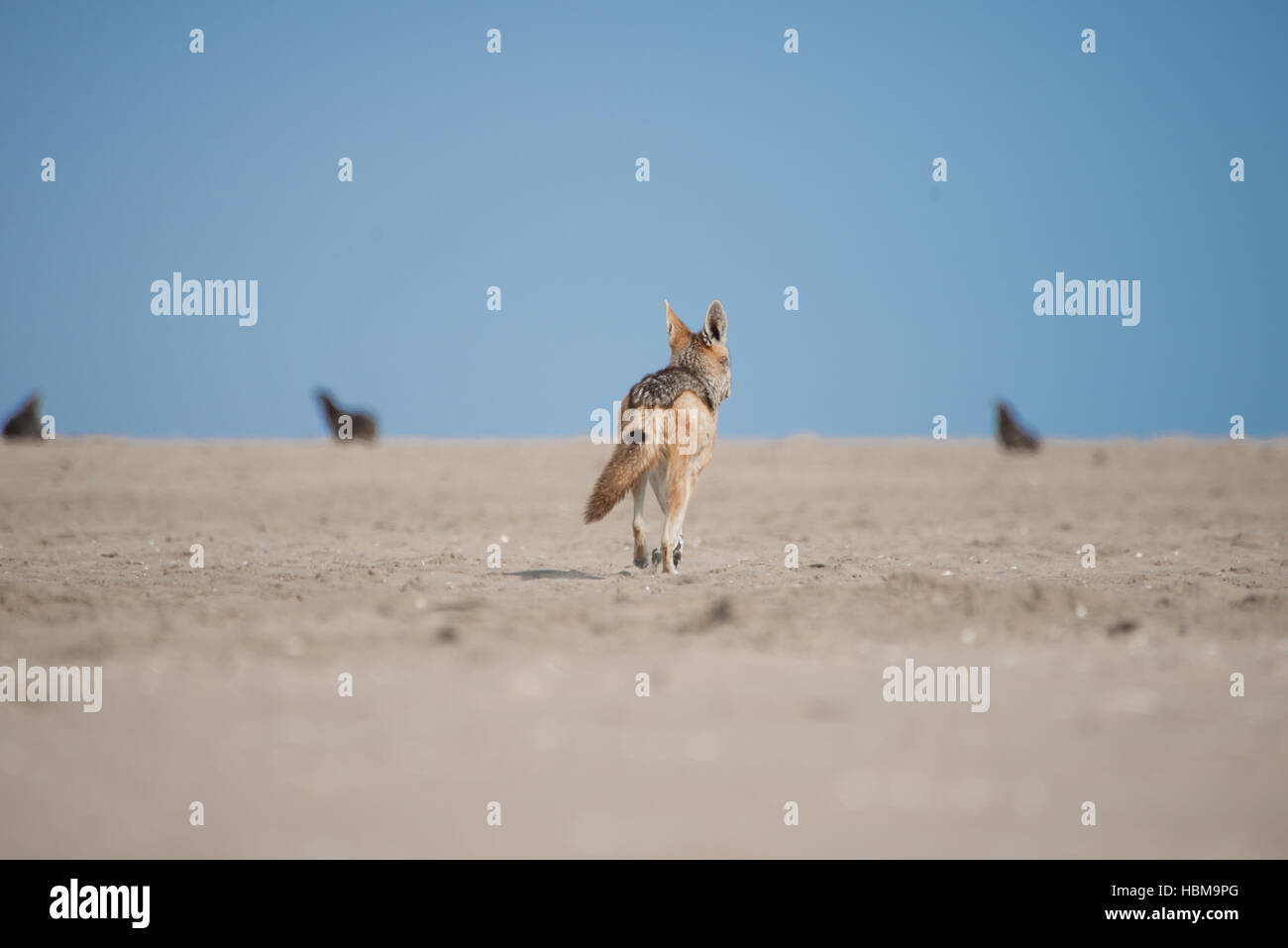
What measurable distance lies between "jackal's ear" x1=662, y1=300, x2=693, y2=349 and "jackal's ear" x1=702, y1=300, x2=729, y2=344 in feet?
0.69

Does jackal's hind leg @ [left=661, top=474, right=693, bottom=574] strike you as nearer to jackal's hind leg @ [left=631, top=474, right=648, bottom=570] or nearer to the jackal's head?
jackal's hind leg @ [left=631, top=474, right=648, bottom=570]

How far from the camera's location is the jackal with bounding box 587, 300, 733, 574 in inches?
368

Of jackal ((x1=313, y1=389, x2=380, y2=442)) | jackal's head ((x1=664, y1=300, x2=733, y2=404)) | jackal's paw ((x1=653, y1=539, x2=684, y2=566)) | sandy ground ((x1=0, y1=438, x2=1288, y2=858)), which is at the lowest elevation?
sandy ground ((x1=0, y1=438, x2=1288, y2=858))

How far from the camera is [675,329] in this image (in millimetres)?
11352

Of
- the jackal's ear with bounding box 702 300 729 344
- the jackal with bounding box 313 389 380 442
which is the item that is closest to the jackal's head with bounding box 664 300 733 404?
the jackal's ear with bounding box 702 300 729 344

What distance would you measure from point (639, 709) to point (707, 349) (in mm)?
6706

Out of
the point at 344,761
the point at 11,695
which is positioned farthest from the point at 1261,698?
the point at 11,695

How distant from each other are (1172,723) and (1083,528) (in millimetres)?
11697

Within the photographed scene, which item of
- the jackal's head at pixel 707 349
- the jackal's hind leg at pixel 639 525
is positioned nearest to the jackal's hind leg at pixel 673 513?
the jackal's hind leg at pixel 639 525

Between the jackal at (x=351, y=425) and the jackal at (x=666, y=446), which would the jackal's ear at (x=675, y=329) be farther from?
the jackal at (x=351, y=425)

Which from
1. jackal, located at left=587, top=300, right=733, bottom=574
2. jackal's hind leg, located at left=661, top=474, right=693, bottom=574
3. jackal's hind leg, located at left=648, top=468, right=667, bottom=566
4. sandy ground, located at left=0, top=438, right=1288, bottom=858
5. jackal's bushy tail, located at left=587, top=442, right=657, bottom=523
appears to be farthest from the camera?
jackal's hind leg, located at left=648, top=468, right=667, bottom=566

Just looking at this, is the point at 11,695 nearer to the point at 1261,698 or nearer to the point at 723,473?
the point at 1261,698

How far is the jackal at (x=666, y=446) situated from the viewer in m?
9.35

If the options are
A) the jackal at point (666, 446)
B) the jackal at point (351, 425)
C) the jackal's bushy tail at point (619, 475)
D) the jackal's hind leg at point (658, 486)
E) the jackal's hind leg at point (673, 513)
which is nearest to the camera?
the jackal's bushy tail at point (619, 475)
